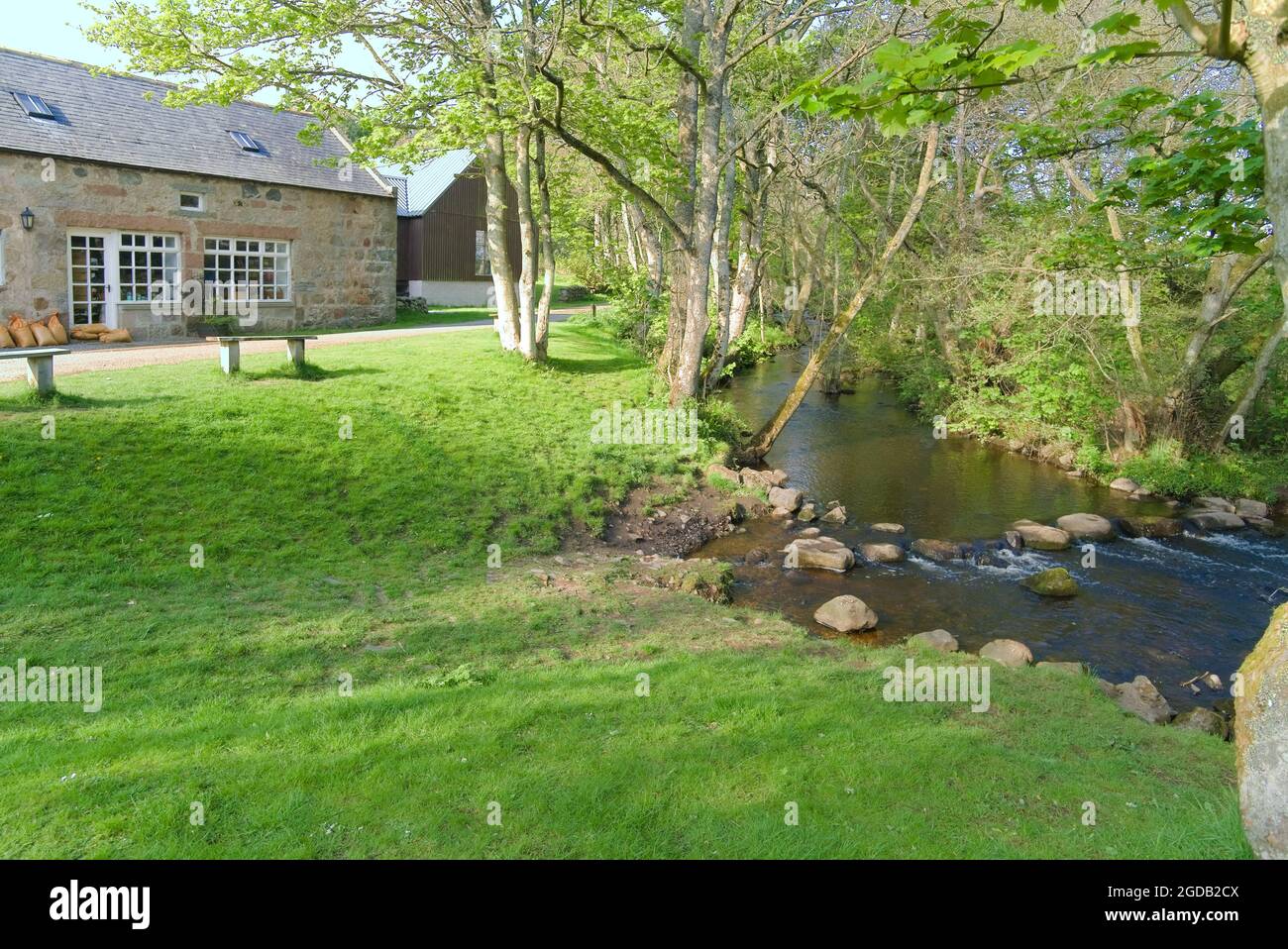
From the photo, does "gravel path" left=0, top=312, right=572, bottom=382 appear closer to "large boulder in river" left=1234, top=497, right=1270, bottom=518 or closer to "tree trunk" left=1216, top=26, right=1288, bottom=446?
"tree trunk" left=1216, top=26, right=1288, bottom=446

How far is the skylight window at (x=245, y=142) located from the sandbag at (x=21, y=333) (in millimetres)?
7994

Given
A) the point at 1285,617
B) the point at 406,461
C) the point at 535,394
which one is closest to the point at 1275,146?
the point at 1285,617

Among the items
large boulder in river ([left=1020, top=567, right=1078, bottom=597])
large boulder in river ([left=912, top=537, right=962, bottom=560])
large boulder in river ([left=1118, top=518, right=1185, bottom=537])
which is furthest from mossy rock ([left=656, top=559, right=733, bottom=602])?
large boulder in river ([left=1118, top=518, right=1185, bottom=537])

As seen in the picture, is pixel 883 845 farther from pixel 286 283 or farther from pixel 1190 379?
pixel 286 283

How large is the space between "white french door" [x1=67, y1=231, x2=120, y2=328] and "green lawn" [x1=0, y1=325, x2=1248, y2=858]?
894 centimetres

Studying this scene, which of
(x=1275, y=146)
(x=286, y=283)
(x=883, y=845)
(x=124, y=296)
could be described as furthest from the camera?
(x=286, y=283)

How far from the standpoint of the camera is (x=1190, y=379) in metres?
18.5

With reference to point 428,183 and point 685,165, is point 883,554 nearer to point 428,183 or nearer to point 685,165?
point 685,165

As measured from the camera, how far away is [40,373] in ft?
41.1

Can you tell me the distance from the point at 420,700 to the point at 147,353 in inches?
582

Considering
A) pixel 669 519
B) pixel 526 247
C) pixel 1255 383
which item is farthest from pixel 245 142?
pixel 1255 383

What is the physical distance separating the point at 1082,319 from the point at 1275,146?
1724cm

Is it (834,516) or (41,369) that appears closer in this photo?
(41,369)

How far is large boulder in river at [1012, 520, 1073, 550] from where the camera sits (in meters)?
14.3
